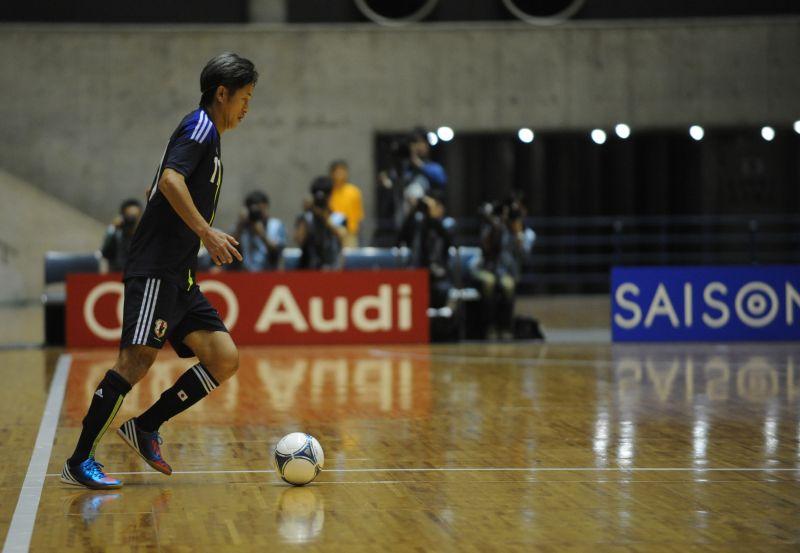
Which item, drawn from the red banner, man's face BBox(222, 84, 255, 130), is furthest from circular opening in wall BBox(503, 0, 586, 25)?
man's face BBox(222, 84, 255, 130)

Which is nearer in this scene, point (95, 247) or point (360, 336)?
point (360, 336)

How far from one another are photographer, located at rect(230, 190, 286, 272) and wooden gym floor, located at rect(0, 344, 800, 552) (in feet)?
11.6

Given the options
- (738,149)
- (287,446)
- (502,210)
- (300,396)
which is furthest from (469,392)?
(738,149)

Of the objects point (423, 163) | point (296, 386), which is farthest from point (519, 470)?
point (423, 163)

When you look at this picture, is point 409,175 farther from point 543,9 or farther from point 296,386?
point 543,9

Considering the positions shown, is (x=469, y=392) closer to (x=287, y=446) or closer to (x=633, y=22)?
(x=287, y=446)

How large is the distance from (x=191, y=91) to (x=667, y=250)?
943 centimetres

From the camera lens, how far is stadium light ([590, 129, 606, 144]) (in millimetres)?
25484

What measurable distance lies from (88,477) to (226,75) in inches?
83.4

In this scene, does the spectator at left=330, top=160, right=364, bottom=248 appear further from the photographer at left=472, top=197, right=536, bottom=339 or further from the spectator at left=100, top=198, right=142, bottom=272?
the spectator at left=100, top=198, right=142, bottom=272

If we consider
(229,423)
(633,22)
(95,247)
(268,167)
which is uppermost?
(633,22)

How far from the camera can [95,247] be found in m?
24.1

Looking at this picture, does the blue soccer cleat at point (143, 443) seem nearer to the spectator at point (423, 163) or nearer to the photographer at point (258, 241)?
the photographer at point (258, 241)

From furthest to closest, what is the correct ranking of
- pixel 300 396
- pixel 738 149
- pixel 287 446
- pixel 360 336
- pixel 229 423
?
pixel 738 149, pixel 360 336, pixel 300 396, pixel 229 423, pixel 287 446
